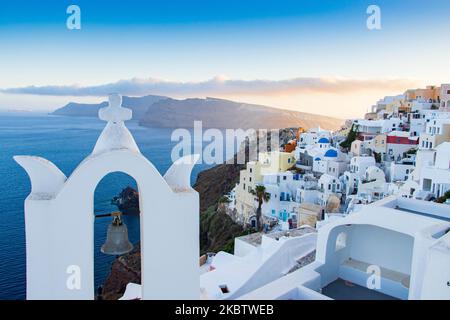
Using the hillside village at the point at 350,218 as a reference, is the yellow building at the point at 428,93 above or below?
above

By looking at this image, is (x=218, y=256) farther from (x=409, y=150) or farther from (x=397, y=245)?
(x=409, y=150)

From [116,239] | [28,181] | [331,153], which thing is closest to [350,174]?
[331,153]

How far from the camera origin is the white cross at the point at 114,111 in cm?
274

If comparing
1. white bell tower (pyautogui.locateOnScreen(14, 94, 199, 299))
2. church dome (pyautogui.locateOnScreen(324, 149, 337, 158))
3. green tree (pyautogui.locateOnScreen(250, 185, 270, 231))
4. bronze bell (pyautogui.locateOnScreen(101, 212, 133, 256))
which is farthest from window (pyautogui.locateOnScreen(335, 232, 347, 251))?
church dome (pyautogui.locateOnScreen(324, 149, 337, 158))

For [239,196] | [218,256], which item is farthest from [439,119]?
[218,256]

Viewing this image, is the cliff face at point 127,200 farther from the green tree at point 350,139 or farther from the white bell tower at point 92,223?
the white bell tower at point 92,223

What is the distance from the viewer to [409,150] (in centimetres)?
2625

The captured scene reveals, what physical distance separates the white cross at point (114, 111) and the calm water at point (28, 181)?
305cm

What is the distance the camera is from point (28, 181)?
30.4 m

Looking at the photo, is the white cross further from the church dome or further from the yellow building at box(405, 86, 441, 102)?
the yellow building at box(405, 86, 441, 102)

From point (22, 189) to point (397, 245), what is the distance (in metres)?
28.9

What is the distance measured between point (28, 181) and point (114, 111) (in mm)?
31581

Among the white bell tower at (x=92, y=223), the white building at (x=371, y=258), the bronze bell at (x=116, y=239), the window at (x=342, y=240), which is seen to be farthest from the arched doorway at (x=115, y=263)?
the white bell tower at (x=92, y=223)

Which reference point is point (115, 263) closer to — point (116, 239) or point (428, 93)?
point (116, 239)
